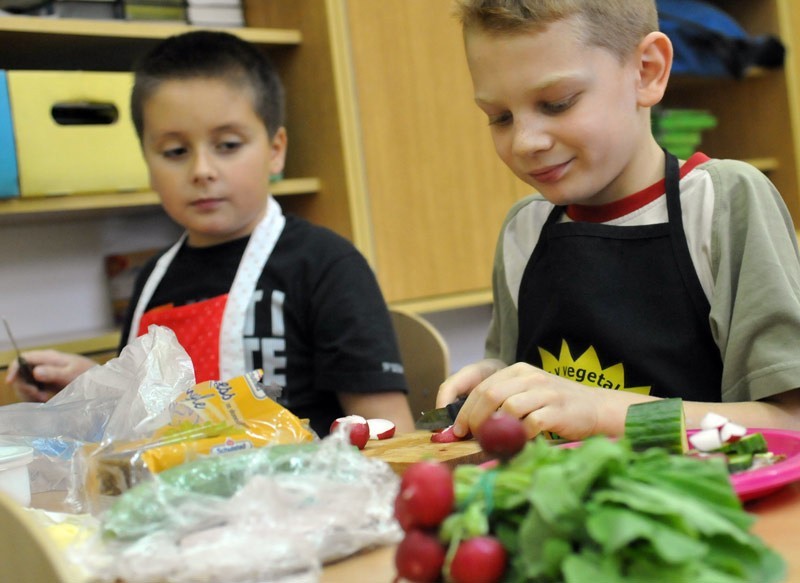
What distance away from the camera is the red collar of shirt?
1084 millimetres

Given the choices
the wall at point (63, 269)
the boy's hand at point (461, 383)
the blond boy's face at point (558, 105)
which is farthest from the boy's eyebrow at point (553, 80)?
the wall at point (63, 269)

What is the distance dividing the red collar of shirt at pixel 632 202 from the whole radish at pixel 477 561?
699 mm

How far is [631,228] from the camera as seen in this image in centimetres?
108

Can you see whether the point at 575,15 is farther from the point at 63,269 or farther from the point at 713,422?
the point at 63,269

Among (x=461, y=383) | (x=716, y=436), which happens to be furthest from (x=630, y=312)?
(x=716, y=436)

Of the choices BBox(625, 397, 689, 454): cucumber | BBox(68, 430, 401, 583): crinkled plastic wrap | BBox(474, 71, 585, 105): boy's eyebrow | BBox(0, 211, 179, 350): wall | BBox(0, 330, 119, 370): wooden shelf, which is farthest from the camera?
BBox(0, 211, 179, 350): wall

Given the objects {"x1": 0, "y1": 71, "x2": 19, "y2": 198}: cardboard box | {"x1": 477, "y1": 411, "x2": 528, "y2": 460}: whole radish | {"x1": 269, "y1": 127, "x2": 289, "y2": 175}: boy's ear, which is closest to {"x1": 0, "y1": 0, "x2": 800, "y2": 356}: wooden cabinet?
{"x1": 0, "y1": 71, "x2": 19, "y2": 198}: cardboard box

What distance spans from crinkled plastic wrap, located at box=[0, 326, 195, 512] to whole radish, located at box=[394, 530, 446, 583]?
0.42 m

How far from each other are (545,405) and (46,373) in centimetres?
103

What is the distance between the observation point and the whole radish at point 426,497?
463 mm

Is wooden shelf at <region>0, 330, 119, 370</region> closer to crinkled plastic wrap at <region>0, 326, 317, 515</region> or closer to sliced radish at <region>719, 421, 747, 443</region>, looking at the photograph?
crinkled plastic wrap at <region>0, 326, 317, 515</region>

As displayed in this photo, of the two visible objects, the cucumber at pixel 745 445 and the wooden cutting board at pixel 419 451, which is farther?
the wooden cutting board at pixel 419 451

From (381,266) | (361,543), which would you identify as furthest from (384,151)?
(361,543)

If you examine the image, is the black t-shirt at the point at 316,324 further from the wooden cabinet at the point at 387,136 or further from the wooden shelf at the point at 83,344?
the wooden cabinet at the point at 387,136
